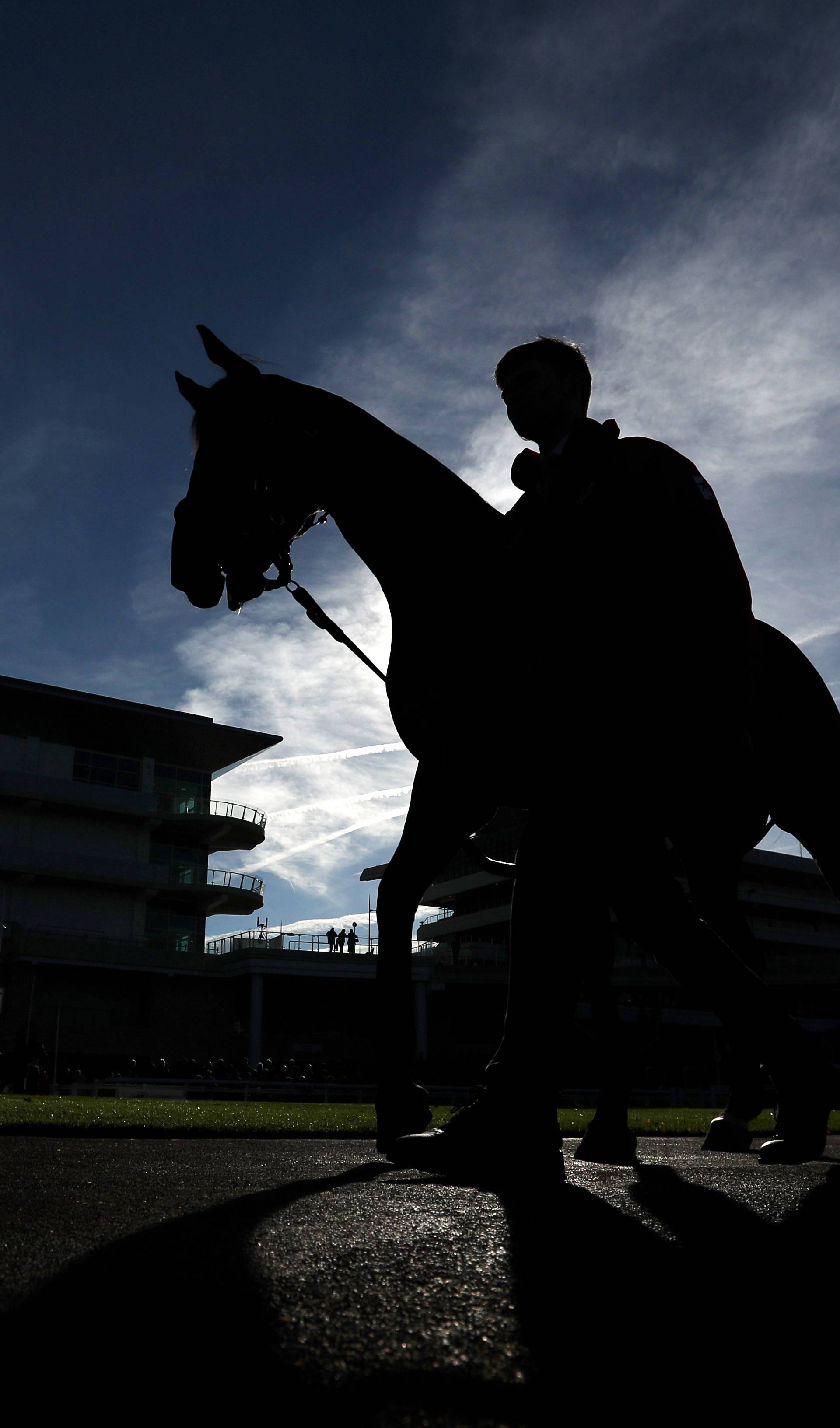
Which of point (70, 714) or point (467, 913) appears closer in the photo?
point (70, 714)

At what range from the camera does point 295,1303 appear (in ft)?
3.41

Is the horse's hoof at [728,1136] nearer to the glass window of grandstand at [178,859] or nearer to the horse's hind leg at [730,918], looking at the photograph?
Result: the horse's hind leg at [730,918]

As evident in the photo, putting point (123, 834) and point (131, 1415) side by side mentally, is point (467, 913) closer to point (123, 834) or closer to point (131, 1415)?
point (123, 834)

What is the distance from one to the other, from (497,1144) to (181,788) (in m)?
47.3

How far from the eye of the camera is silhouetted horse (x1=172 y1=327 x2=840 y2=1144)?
253 cm

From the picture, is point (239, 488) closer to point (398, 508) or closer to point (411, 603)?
point (398, 508)

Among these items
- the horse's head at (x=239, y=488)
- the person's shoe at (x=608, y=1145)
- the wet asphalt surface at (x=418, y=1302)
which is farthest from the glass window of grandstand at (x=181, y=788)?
the wet asphalt surface at (x=418, y=1302)

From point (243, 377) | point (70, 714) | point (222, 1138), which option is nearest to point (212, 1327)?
point (243, 377)

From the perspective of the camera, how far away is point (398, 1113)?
2500 mm

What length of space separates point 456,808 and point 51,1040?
43.5 meters

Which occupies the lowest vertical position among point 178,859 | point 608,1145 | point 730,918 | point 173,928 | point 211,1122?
point 211,1122

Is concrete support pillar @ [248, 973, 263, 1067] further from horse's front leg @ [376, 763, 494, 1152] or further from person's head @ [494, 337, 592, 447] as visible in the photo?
Result: person's head @ [494, 337, 592, 447]

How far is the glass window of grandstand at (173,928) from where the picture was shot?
4578 cm

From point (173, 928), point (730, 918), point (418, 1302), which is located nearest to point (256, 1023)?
point (173, 928)
